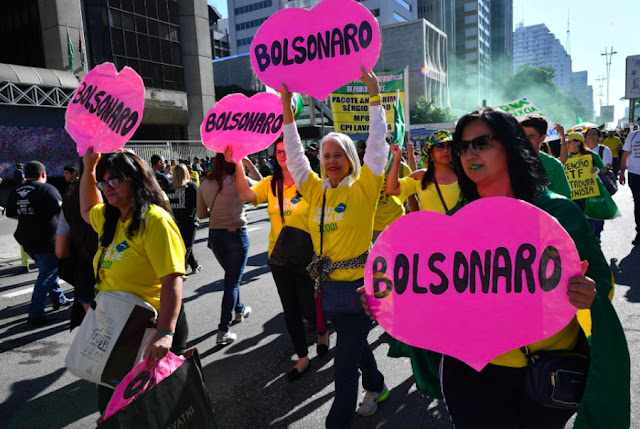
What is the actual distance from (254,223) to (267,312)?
707 centimetres

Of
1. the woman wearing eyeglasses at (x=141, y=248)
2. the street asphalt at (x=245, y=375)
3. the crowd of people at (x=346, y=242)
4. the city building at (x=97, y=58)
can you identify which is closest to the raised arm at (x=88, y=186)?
the crowd of people at (x=346, y=242)

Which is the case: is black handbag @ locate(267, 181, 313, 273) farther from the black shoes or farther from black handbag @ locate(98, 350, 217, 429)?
the black shoes

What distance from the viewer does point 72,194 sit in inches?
159

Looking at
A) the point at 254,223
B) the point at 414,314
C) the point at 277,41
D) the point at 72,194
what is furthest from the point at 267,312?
the point at 254,223

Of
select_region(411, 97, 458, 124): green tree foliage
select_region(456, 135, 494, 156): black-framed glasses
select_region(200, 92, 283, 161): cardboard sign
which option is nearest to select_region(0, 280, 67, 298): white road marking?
select_region(200, 92, 283, 161): cardboard sign

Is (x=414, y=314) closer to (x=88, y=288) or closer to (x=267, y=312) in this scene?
(x=88, y=288)

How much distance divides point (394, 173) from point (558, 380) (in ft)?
7.39

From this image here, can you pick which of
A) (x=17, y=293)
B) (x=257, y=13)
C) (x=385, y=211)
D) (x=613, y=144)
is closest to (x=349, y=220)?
(x=385, y=211)

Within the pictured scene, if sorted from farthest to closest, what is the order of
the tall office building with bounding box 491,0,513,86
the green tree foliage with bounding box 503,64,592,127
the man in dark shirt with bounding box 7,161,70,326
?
the tall office building with bounding box 491,0,513,86 < the green tree foliage with bounding box 503,64,592,127 < the man in dark shirt with bounding box 7,161,70,326

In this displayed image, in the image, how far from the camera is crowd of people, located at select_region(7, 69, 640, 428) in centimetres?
168

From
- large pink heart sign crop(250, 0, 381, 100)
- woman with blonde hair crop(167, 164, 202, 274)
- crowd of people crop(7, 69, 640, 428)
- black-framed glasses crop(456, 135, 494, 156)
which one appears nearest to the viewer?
crowd of people crop(7, 69, 640, 428)

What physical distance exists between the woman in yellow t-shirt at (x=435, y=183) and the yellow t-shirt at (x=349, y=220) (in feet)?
3.36

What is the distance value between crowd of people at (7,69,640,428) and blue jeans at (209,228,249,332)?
1 centimetres

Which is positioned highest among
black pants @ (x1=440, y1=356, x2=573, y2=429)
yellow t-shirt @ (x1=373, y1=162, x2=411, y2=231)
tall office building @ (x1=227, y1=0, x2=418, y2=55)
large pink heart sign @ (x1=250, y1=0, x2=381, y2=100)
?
tall office building @ (x1=227, y1=0, x2=418, y2=55)
